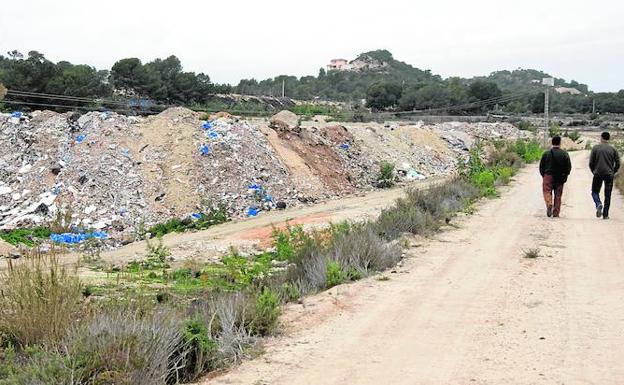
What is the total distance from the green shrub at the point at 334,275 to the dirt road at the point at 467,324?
25cm

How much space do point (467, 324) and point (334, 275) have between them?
2.31m

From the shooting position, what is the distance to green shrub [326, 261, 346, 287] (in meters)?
8.48

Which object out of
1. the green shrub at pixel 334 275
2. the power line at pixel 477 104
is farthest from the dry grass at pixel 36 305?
the power line at pixel 477 104

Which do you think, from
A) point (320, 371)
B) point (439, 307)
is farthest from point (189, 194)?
point (320, 371)

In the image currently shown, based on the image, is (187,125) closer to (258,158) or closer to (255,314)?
(258,158)

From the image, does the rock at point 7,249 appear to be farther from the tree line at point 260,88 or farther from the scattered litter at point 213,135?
the tree line at point 260,88

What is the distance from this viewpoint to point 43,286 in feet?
18.6

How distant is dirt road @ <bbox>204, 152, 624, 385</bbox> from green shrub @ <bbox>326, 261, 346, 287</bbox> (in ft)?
0.83

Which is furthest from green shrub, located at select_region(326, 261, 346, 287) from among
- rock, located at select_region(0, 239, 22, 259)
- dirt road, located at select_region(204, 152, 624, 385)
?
rock, located at select_region(0, 239, 22, 259)

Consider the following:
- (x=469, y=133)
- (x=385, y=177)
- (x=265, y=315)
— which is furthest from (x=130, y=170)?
(x=469, y=133)

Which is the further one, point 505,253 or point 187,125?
point 187,125

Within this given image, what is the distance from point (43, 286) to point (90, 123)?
22.2 meters

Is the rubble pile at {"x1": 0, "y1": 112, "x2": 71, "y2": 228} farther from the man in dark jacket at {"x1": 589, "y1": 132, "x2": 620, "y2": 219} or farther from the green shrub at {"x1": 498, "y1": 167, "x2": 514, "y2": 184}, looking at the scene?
the man in dark jacket at {"x1": 589, "y1": 132, "x2": 620, "y2": 219}

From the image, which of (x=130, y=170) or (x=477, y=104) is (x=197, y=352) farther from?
(x=477, y=104)
